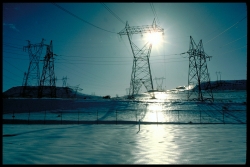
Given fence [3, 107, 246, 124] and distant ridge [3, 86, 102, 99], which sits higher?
distant ridge [3, 86, 102, 99]

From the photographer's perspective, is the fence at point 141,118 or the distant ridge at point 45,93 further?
the distant ridge at point 45,93

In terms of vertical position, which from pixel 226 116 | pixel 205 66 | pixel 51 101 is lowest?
pixel 226 116

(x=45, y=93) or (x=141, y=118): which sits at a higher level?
(x=45, y=93)

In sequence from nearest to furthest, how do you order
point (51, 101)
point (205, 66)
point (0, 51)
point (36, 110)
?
point (0, 51) → point (36, 110) → point (51, 101) → point (205, 66)

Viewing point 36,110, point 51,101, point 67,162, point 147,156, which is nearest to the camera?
point 67,162

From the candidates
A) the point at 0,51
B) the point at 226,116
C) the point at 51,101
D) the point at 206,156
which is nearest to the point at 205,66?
the point at 226,116

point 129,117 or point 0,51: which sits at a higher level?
point 0,51

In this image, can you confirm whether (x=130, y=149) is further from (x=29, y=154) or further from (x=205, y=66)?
(x=205, y=66)

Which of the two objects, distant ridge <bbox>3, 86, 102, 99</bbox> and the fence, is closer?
the fence

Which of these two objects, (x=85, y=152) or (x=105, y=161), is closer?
(x=105, y=161)

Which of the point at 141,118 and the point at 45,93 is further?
the point at 45,93

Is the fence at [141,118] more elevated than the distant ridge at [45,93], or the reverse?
the distant ridge at [45,93]
